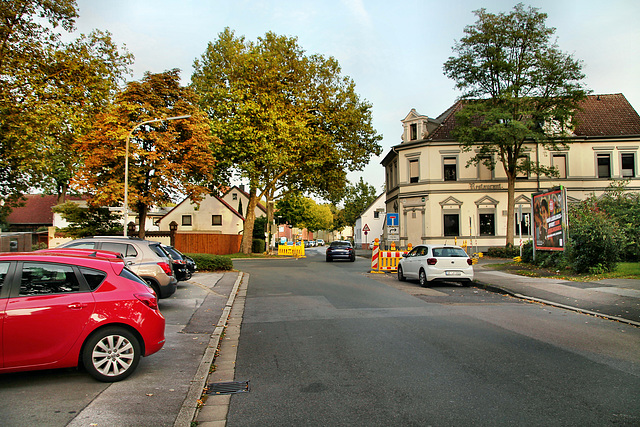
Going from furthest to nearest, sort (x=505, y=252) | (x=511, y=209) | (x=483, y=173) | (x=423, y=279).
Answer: (x=483, y=173) → (x=511, y=209) → (x=505, y=252) → (x=423, y=279)

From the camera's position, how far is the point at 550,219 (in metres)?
19.5

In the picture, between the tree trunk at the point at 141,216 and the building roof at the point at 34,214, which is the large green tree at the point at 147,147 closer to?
the tree trunk at the point at 141,216

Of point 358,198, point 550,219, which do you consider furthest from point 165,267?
point 358,198

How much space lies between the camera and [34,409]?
15.0 ft

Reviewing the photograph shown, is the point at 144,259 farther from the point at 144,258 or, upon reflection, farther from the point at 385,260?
the point at 385,260

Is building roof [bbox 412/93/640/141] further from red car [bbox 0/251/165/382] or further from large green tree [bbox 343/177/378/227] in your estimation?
large green tree [bbox 343/177/378/227]

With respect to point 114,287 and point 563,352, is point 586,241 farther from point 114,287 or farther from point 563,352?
point 114,287

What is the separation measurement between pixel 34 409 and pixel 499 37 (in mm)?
33734

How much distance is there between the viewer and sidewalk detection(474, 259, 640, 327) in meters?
10.6

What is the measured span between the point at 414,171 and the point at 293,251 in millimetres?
13709

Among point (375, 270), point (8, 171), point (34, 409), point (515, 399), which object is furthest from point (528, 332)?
point (8, 171)

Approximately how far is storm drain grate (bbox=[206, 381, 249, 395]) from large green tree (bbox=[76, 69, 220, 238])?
20439 millimetres

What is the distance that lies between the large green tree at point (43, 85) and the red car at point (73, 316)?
49.1ft

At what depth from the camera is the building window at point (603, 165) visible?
38875 millimetres
